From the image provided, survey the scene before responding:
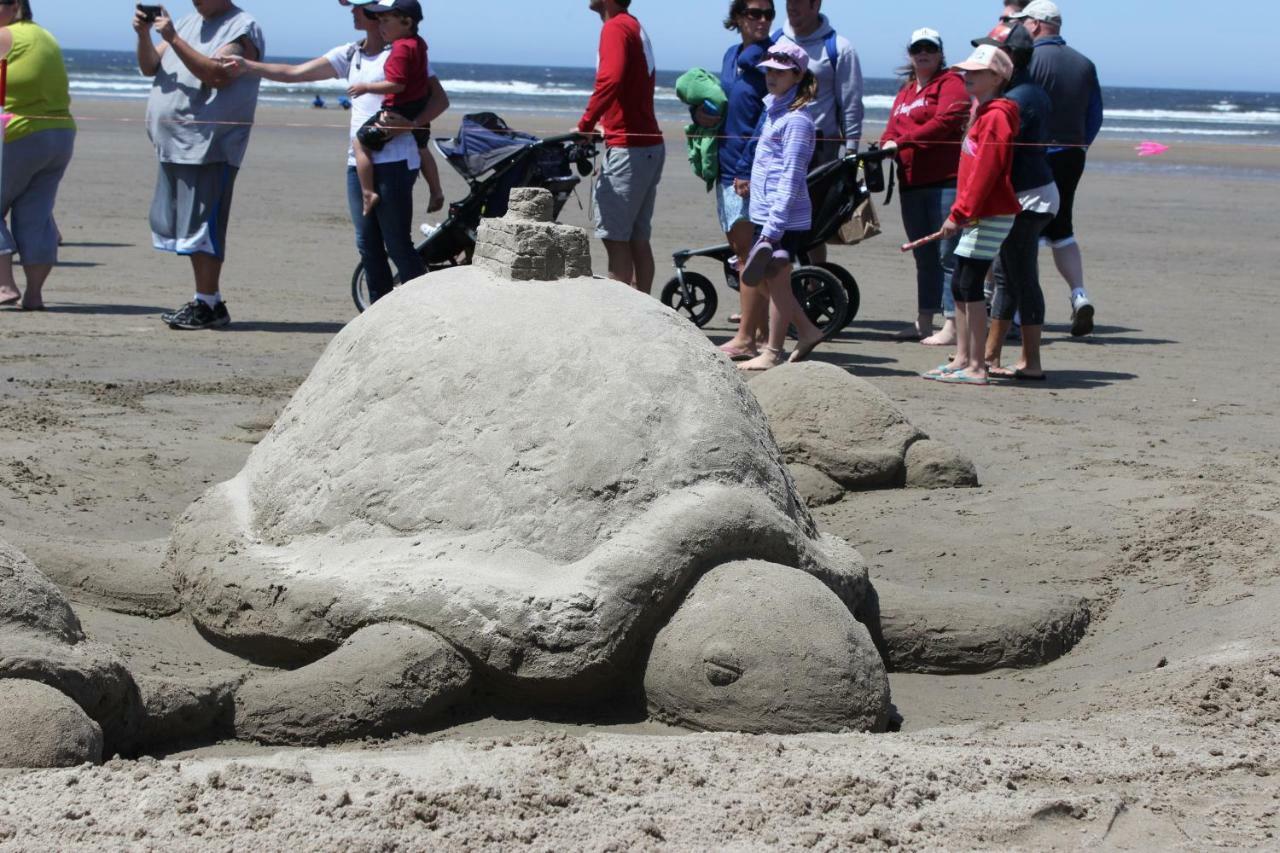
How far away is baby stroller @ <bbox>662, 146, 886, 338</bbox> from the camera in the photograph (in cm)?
839

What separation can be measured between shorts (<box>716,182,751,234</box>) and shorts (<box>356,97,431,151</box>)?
1.70m

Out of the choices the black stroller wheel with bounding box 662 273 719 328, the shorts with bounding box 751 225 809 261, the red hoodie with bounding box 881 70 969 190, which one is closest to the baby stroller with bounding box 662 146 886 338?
the black stroller wheel with bounding box 662 273 719 328

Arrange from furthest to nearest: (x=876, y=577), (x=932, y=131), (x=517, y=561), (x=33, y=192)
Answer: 1. (x=33, y=192)
2. (x=932, y=131)
3. (x=876, y=577)
4. (x=517, y=561)

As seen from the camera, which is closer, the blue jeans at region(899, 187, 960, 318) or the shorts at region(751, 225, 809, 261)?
the shorts at region(751, 225, 809, 261)

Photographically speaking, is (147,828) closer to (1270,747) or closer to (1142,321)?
(1270,747)

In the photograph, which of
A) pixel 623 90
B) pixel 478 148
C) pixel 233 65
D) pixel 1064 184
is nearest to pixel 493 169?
pixel 478 148

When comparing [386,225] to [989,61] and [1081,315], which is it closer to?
[989,61]

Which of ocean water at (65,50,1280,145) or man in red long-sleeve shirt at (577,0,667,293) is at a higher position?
man in red long-sleeve shirt at (577,0,667,293)

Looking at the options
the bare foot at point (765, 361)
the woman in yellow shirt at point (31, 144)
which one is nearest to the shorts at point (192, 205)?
the woman in yellow shirt at point (31, 144)

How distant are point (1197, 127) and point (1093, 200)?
91.3 ft

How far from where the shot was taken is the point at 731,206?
832 cm

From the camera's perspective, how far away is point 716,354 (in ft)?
13.9

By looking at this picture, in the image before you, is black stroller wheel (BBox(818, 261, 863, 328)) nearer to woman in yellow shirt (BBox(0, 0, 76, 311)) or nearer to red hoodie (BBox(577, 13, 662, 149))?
red hoodie (BBox(577, 13, 662, 149))

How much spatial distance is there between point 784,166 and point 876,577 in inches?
120
